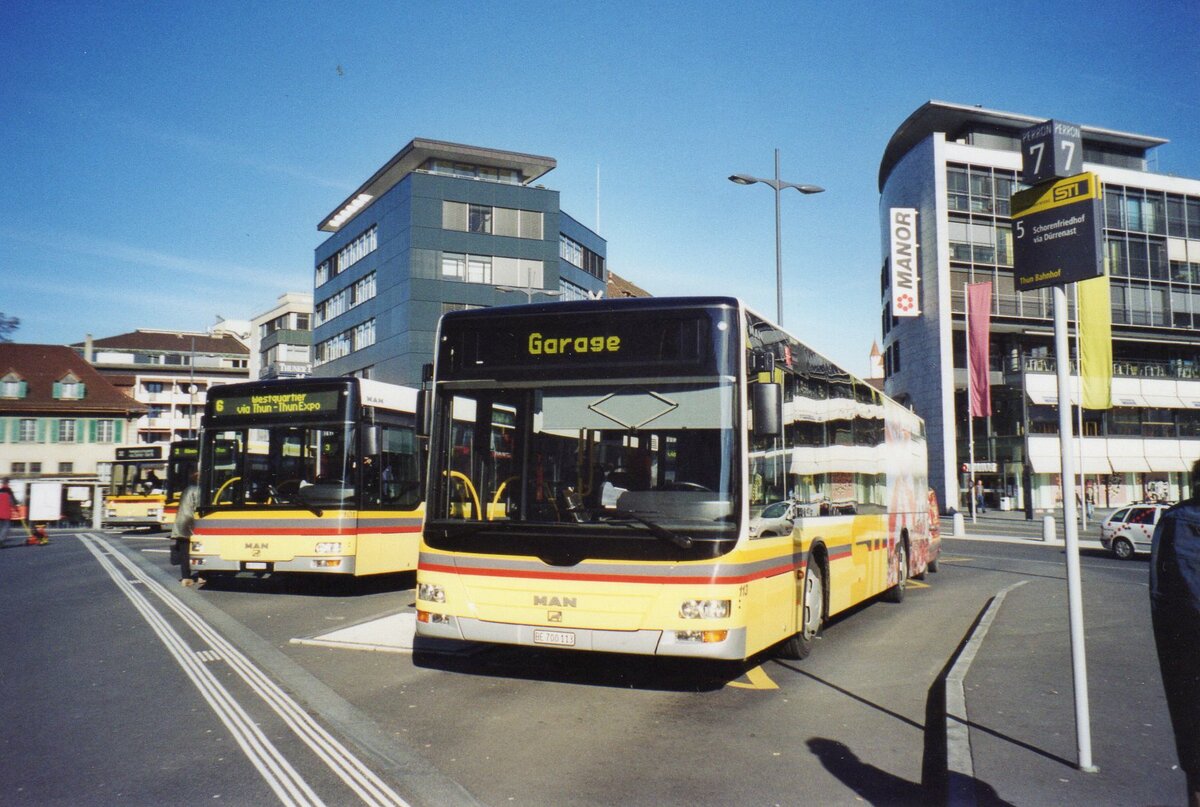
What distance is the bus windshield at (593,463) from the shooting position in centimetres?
709

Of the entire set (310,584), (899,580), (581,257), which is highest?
(581,257)

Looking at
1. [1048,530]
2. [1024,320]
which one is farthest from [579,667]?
[1024,320]

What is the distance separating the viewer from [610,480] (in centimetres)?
729

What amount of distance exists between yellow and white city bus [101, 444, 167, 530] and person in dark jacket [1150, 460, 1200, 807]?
38.2 meters

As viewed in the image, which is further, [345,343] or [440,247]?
[345,343]

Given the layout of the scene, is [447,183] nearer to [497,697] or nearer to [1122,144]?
[1122,144]

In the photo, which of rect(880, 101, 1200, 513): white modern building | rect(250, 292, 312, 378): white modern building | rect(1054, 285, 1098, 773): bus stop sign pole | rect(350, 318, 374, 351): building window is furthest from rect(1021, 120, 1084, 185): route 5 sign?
rect(250, 292, 312, 378): white modern building

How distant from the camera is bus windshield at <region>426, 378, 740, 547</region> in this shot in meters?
7.09

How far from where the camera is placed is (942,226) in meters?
54.4

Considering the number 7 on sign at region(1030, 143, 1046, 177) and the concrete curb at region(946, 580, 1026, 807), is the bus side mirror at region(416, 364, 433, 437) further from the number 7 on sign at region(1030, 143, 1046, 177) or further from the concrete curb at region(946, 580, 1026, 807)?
the number 7 on sign at region(1030, 143, 1046, 177)

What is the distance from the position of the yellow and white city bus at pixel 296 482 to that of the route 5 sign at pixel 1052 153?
29.8 ft

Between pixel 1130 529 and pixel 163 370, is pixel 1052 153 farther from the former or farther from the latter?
pixel 163 370

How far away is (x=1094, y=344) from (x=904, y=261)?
17.7 meters

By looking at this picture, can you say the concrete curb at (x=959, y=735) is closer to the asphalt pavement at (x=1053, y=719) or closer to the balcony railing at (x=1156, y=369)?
the asphalt pavement at (x=1053, y=719)
